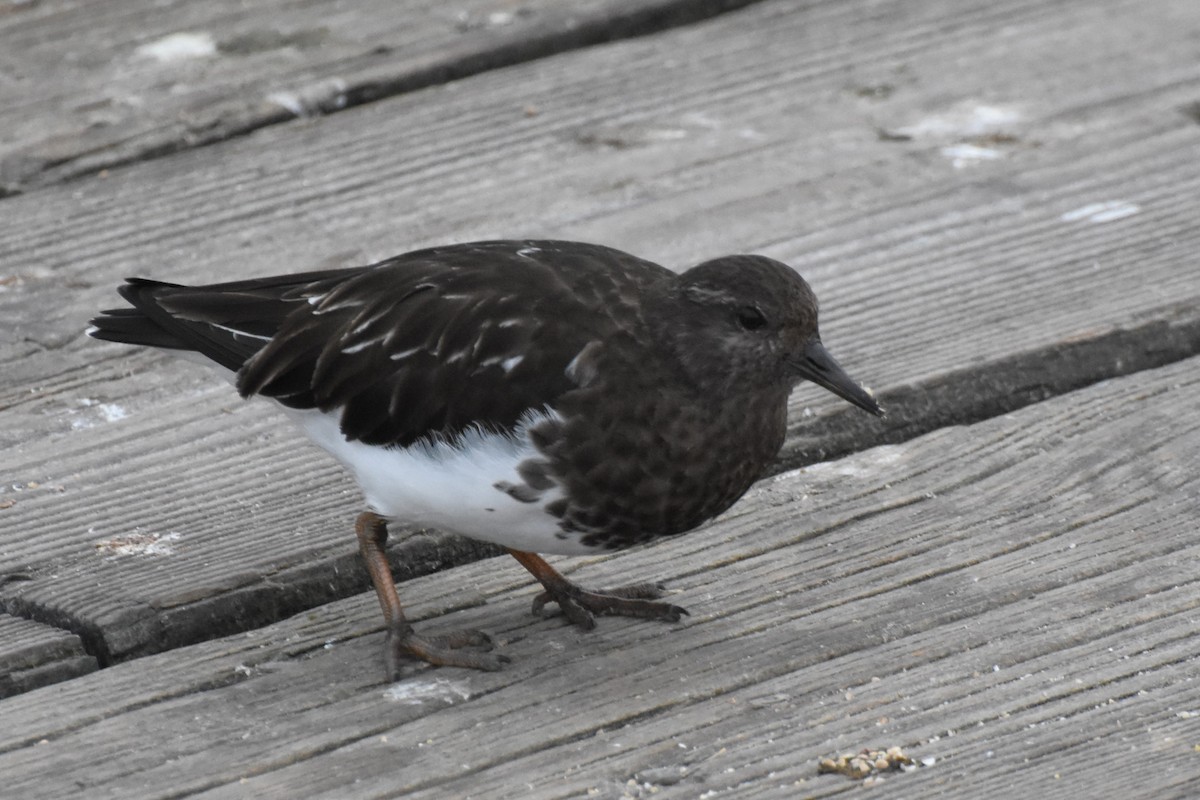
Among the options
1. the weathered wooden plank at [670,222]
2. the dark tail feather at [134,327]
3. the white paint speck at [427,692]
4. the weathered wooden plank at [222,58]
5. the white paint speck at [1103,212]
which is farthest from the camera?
the weathered wooden plank at [222,58]

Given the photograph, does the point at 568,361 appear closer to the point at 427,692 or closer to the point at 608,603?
the point at 608,603

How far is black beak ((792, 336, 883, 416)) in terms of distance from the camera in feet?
8.13

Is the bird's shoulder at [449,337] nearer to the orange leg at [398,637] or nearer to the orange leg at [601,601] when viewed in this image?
the orange leg at [398,637]

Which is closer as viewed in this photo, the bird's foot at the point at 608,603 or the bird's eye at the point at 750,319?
the bird's foot at the point at 608,603

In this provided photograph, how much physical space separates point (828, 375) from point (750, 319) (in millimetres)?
144

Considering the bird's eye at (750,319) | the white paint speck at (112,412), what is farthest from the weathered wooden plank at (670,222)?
the bird's eye at (750,319)

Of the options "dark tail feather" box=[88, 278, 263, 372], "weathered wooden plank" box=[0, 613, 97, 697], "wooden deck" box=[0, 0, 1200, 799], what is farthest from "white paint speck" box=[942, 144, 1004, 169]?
"weathered wooden plank" box=[0, 613, 97, 697]

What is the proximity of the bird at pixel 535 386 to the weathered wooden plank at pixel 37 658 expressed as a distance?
1.31 feet

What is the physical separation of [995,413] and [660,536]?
670 mm

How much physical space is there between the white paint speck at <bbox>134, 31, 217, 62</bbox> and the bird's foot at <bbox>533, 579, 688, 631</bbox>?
203cm

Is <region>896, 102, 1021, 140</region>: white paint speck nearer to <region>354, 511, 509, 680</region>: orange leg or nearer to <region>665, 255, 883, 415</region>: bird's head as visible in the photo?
<region>665, 255, 883, 415</region>: bird's head

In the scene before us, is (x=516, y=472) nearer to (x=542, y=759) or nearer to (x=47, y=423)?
(x=542, y=759)

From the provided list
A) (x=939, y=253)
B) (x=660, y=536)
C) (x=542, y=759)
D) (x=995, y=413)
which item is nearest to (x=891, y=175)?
(x=939, y=253)

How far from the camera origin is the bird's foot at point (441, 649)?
2.16 m
